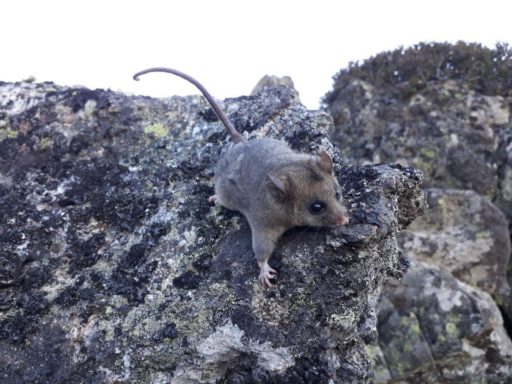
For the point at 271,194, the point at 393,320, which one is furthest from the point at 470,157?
the point at 271,194

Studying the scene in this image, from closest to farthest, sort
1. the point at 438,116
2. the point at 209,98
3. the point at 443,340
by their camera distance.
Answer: the point at 209,98 → the point at 443,340 → the point at 438,116

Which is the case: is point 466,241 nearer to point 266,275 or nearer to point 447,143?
point 447,143

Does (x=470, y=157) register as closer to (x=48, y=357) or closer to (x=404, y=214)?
(x=404, y=214)

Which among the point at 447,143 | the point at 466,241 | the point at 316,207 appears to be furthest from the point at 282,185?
the point at 447,143

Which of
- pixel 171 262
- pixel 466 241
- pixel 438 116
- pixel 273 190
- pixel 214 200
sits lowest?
pixel 466 241

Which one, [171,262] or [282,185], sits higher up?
[282,185]

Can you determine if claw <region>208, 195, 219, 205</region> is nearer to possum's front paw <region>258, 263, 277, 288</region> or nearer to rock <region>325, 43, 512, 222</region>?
possum's front paw <region>258, 263, 277, 288</region>

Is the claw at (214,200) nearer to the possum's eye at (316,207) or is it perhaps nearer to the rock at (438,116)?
the possum's eye at (316,207)

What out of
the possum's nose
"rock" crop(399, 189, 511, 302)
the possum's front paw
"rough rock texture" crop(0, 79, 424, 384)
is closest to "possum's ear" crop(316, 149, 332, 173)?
"rough rock texture" crop(0, 79, 424, 384)
